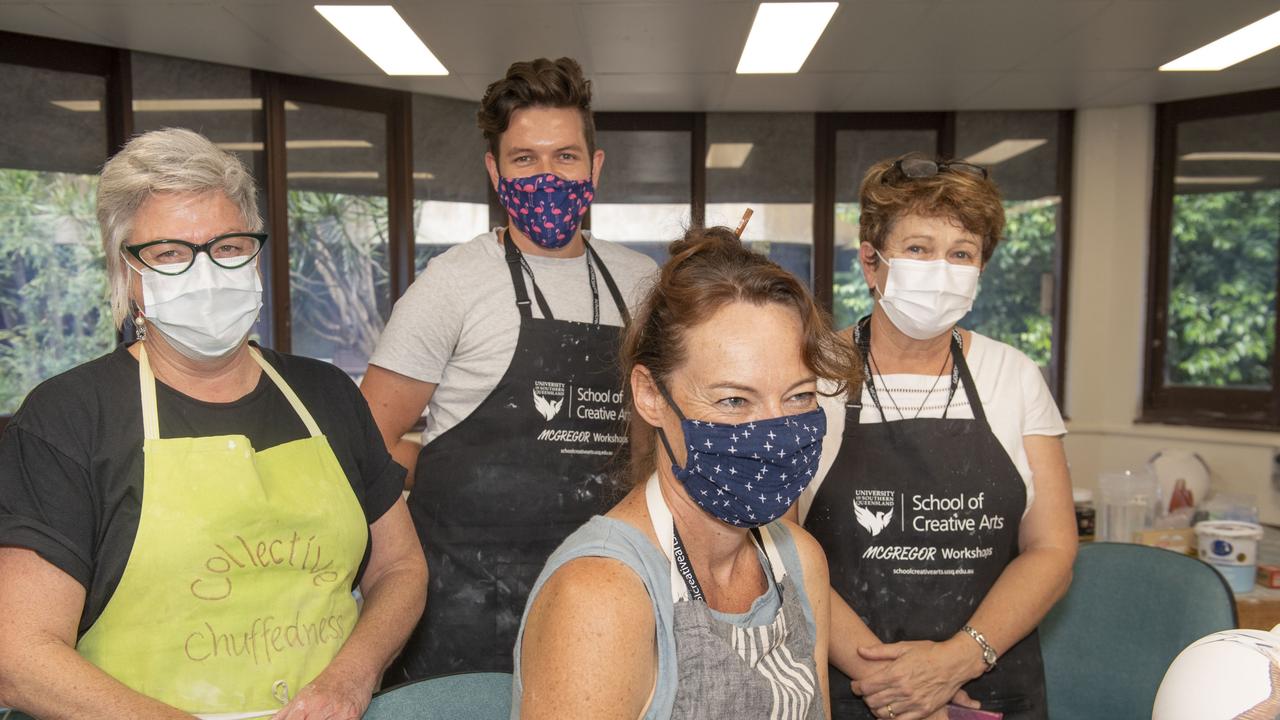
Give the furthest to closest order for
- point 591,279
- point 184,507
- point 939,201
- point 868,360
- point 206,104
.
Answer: point 206,104 < point 591,279 < point 868,360 < point 939,201 < point 184,507

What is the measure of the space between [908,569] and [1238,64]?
4.47 m

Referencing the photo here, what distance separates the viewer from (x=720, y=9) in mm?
3893

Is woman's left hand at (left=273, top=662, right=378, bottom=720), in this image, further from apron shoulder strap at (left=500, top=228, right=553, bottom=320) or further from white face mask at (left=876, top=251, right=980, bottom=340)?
white face mask at (left=876, top=251, right=980, bottom=340)

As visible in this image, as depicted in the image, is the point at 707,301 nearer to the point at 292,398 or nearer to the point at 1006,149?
the point at 292,398

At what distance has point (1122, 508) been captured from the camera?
298cm

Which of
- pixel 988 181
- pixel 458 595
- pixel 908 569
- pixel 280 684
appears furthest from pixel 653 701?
pixel 988 181

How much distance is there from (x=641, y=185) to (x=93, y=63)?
10.5 ft

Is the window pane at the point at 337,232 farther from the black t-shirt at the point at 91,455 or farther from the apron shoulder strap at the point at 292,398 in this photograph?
the black t-shirt at the point at 91,455

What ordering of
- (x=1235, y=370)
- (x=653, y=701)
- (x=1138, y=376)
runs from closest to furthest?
(x=653, y=701) < (x=1235, y=370) < (x=1138, y=376)

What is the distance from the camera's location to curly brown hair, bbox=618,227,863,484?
49.3 inches

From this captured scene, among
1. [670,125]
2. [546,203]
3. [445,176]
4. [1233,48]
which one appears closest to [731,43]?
[670,125]

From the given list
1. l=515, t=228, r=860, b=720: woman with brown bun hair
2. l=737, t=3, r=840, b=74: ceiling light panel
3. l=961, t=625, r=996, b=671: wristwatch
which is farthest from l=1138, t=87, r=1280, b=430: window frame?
l=515, t=228, r=860, b=720: woman with brown bun hair

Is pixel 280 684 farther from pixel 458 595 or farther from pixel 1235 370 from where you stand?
pixel 1235 370

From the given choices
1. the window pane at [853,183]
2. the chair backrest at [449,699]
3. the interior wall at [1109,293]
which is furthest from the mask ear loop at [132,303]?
the interior wall at [1109,293]
